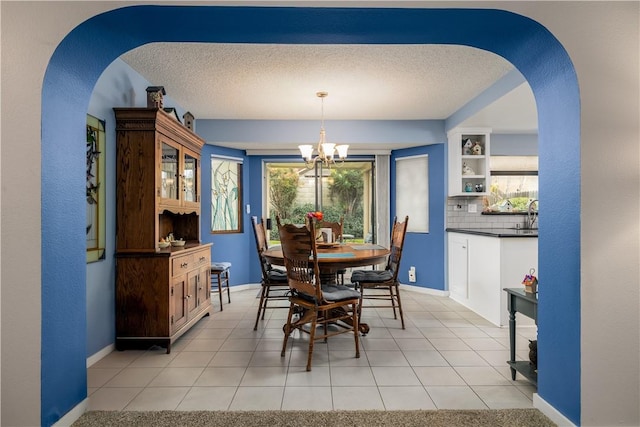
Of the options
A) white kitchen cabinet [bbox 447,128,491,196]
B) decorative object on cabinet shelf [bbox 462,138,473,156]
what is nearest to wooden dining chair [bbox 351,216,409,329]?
white kitchen cabinet [bbox 447,128,491,196]

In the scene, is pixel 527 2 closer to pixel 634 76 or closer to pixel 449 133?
pixel 634 76

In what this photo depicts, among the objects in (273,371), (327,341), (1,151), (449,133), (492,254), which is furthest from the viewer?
(449,133)

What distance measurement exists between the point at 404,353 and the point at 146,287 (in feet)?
7.00

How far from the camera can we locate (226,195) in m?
5.44

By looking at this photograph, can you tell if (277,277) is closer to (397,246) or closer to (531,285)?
(397,246)

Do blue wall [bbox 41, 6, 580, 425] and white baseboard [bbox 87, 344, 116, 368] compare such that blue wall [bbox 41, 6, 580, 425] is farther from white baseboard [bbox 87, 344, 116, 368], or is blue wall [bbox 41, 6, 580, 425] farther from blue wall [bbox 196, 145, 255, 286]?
blue wall [bbox 196, 145, 255, 286]

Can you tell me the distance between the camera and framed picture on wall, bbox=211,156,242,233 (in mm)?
5266

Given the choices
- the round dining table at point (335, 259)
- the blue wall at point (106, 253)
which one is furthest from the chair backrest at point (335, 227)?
the blue wall at point (106, 253)

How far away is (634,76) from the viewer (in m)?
1.73

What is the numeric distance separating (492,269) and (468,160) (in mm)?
1792

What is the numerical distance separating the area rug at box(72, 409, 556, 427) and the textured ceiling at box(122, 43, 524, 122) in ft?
8.29

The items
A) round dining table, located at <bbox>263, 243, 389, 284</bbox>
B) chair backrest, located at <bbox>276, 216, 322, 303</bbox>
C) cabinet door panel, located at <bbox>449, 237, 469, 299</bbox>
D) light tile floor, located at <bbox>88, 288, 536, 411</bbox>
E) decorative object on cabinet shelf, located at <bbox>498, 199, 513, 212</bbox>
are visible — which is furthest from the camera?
decorative object on cabinet shelf, located at <bbox>498, 199, 513, 212</bbox>

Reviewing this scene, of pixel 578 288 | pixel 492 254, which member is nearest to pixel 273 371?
pixel 578 288

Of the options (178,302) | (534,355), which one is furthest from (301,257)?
(534,355)
